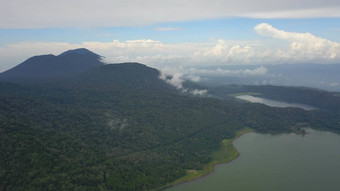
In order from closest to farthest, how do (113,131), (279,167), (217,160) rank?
(279,167) → (217,160) → (113,131)

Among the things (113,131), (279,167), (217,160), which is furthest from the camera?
(113,131)

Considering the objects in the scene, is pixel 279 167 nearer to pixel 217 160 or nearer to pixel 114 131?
pixel 217 160

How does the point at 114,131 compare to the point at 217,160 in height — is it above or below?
above

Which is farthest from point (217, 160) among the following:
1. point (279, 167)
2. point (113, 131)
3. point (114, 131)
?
point (113, 131)

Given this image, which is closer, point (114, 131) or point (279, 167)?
point (279, 167)

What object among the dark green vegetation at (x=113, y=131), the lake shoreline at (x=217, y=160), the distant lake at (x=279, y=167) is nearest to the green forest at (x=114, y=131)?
the dark green vegetation at (x=113, y=131)

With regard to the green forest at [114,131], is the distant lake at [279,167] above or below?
below

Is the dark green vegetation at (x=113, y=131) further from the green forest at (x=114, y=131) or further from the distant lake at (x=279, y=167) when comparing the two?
the distant lake at (x=279, y=167)

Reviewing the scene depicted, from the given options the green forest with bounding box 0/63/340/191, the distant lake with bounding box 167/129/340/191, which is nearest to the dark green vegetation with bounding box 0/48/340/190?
the green forest with bounding box 0/63/340/191
